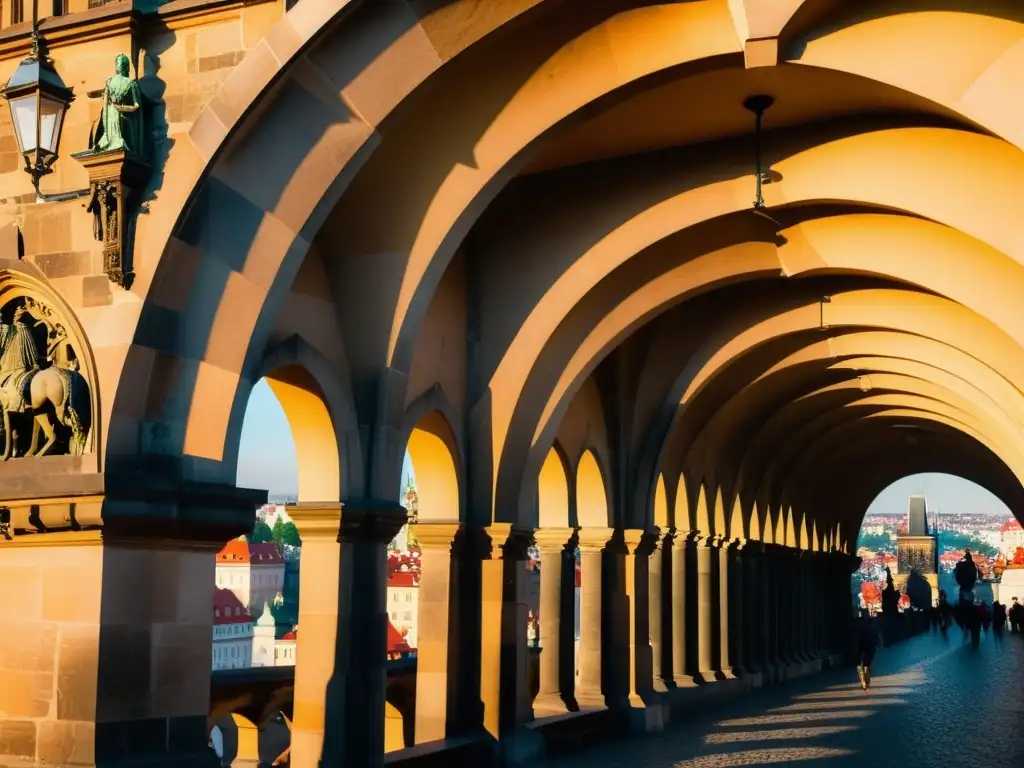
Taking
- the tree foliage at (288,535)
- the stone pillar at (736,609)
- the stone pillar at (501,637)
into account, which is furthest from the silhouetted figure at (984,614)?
the tree foliage at (288,535)

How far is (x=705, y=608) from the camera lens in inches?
995

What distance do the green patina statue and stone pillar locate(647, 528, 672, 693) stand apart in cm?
1496

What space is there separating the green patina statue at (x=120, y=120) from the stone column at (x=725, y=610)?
19.6 m

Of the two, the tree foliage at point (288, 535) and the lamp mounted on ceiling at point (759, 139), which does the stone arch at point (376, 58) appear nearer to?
the lamp mounted on ceiling at point (759, 139)

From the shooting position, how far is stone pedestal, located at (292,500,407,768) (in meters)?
10.8

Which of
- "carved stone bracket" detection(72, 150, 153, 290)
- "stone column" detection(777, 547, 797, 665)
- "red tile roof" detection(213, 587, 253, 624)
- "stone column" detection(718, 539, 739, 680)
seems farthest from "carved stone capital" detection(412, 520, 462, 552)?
"red tile roof" detection(213, 587, 253, 624)

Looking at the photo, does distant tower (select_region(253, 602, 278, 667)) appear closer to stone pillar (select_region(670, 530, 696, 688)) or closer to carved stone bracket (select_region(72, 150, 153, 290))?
stone pillar (select_region(670, 530, 696, 688))

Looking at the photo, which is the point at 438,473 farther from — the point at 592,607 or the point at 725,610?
the point at 725,610

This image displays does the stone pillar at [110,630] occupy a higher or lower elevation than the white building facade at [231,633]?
higher

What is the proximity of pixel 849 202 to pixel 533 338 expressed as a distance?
138 inches

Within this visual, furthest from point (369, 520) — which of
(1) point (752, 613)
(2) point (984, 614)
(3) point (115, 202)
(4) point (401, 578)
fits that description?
(4) point (401, 578)

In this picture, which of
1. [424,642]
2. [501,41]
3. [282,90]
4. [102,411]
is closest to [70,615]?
[102,411]

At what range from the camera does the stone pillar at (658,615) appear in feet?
72.2

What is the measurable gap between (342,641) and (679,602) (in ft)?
45.1
